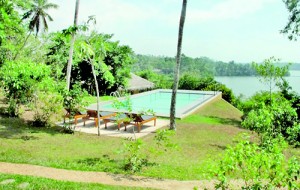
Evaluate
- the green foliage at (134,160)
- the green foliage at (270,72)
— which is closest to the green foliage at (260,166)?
the green foliage at (134,160)

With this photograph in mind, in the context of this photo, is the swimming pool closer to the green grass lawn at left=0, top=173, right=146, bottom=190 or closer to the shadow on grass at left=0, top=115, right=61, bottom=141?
the shadow on grass at left=0, top=115, right=61, bottom=141

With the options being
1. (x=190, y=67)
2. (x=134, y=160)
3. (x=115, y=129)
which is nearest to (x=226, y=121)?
(x=115, y=129)

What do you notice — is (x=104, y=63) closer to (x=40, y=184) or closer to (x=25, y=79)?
(x=25, y=79)

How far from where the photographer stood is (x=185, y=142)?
1282 cm

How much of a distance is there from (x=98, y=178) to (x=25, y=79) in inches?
321

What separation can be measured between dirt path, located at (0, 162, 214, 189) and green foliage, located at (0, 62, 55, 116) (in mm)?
6381

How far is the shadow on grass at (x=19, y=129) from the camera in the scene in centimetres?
1214

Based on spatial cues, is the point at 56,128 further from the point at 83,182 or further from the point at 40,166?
the point at 83,182

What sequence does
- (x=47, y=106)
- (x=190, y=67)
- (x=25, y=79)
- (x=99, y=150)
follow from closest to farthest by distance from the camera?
(x=99, y=150), (x=47, y=106), (x=25, y=79), (x=190, y=67)

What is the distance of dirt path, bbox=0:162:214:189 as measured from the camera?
311 inches

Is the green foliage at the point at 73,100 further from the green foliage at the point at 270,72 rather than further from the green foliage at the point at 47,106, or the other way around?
the green foliage at the point at 270,72

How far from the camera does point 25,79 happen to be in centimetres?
1444

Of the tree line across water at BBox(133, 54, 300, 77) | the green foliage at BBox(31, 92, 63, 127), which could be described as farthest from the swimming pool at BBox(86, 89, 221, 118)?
the tree line across water at BBox(133, 54, 300, 77)

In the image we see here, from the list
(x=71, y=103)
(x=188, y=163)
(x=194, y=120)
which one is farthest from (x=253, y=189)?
(x=194, y=120)
